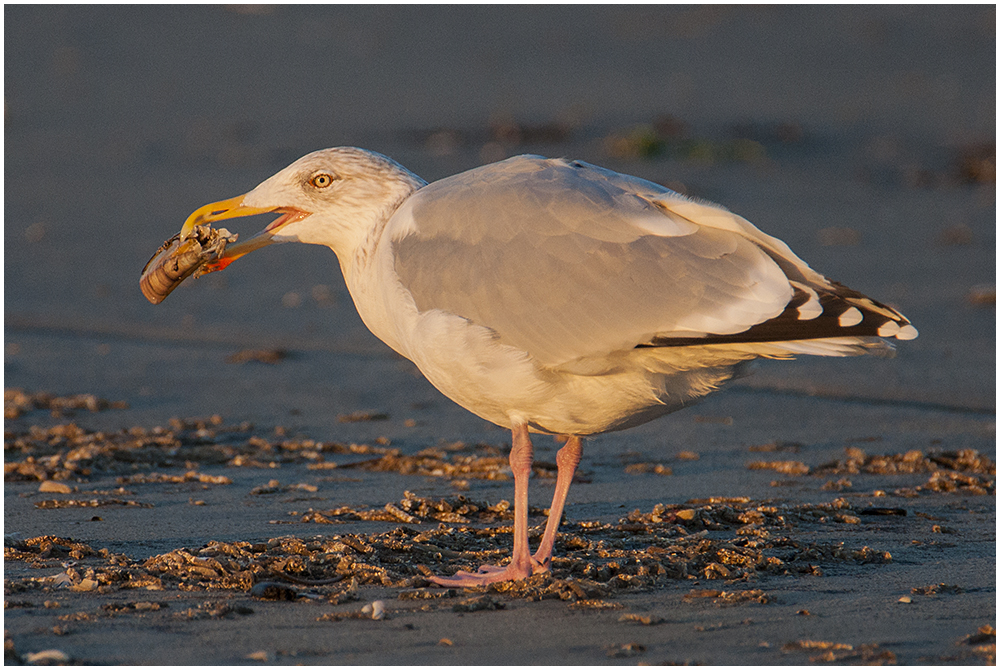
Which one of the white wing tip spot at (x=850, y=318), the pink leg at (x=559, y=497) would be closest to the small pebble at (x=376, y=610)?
the pink leg at (x=559, y=497)

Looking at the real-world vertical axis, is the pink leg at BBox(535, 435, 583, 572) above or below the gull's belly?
below

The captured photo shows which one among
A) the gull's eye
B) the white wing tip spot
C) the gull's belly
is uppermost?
the gull's eye

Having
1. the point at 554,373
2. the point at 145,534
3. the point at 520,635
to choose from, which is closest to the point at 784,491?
the point at 554,373

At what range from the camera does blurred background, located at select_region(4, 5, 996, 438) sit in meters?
7.39

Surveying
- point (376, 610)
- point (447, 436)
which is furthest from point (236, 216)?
point (447, 436)

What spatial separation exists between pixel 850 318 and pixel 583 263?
88 cm

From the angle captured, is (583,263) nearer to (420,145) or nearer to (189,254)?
(189,254)

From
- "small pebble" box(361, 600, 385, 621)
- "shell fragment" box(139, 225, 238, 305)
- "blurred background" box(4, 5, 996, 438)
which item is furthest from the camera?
"blurred background" box(4, 5, 996, 438)

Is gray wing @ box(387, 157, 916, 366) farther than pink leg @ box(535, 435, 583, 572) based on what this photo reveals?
No

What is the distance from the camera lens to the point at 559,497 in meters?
4.48

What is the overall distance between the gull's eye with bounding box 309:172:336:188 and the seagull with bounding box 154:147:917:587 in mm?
354

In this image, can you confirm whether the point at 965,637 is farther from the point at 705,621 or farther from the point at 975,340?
the point at 975,340

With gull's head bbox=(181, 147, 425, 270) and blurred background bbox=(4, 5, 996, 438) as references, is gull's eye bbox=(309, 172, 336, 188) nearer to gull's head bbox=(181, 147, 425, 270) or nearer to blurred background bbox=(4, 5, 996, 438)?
gull's head bbox=(181, 147, 425, 270)

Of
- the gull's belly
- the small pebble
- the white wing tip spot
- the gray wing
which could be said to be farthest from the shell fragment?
the white wing tip spot
